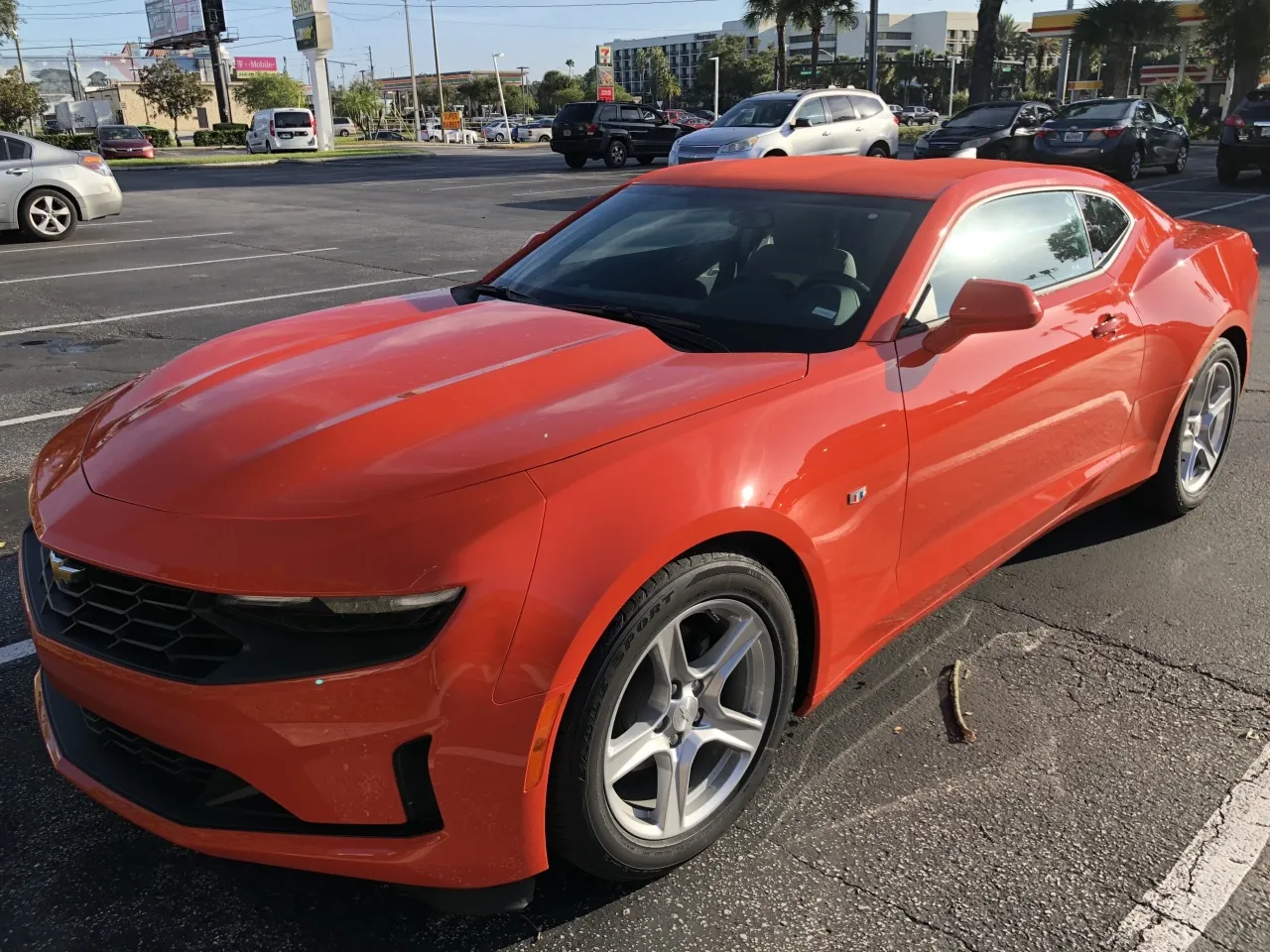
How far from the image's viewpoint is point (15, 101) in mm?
49531

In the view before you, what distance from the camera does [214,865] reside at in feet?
7.70

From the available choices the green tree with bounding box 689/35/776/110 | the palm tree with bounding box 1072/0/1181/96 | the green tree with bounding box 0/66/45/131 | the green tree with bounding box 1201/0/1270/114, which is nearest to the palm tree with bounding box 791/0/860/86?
the palm tree with bounding box 1072/0/1181/96

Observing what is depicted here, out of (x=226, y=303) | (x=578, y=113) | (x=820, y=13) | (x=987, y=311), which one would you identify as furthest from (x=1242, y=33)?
(x=987, y=311)

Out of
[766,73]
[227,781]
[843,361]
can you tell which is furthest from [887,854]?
[766,73]

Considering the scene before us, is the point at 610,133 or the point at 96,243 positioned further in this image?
the point at 610,133

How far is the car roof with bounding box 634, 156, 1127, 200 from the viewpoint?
3.27 meters

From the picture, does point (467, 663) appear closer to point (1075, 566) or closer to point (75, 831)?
point (75, 831)

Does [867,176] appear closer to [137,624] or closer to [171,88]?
[137,624]

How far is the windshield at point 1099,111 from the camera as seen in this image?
18.9 metres

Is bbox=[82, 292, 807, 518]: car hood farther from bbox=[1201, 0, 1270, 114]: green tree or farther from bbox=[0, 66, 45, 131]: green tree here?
bbox=[0, 66, 45, 131]: green tree

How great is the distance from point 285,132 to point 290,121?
0.61 meters

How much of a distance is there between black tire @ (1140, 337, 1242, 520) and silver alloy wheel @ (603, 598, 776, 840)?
254 centimetres

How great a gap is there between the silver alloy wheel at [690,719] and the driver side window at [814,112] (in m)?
17.7

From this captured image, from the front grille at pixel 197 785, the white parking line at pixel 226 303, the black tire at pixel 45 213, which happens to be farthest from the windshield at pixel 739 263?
the black tire at pixel 45 213
